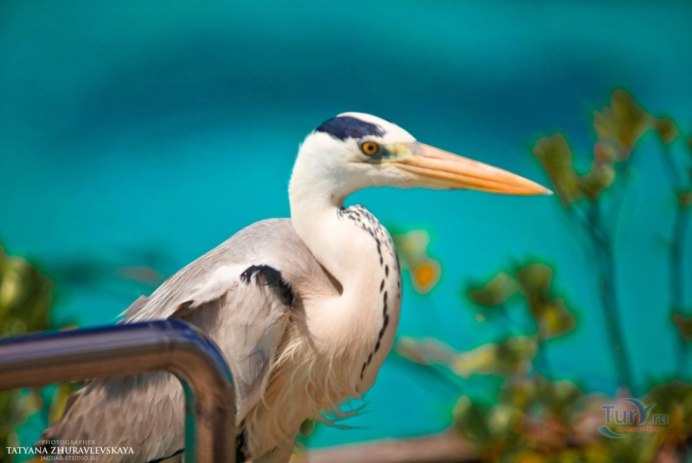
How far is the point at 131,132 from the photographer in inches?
91.7

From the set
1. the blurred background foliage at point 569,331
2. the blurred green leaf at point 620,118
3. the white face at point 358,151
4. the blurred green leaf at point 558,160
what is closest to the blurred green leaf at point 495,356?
the blurred background foliage at point 569,331

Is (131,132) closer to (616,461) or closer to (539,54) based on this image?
(539,54)

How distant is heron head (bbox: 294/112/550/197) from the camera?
1.65 meters

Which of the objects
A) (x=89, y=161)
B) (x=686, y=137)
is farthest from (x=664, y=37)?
(x=89, y=161)

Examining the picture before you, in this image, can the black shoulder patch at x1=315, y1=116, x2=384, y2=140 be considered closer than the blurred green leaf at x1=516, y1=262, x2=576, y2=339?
Yes

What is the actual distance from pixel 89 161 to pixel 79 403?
0.86m

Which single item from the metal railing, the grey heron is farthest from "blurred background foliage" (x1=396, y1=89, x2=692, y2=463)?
the metal railing

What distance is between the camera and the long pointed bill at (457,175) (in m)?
1.65

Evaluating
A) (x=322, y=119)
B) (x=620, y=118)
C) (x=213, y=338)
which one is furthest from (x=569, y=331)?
(x=213, y=338)

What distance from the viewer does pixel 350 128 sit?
1.65 metres

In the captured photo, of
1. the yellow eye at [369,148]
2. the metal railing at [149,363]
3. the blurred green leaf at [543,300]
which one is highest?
the metal railing at [149,363]

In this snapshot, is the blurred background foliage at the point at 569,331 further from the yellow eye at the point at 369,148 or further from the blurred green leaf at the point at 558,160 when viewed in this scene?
the yellow eye at the point at 369,148

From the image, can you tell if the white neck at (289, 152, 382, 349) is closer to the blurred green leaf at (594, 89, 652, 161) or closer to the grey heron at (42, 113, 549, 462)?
the grey heron at (42, 113, 549, 462)

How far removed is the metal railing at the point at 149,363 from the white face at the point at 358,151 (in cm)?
104
